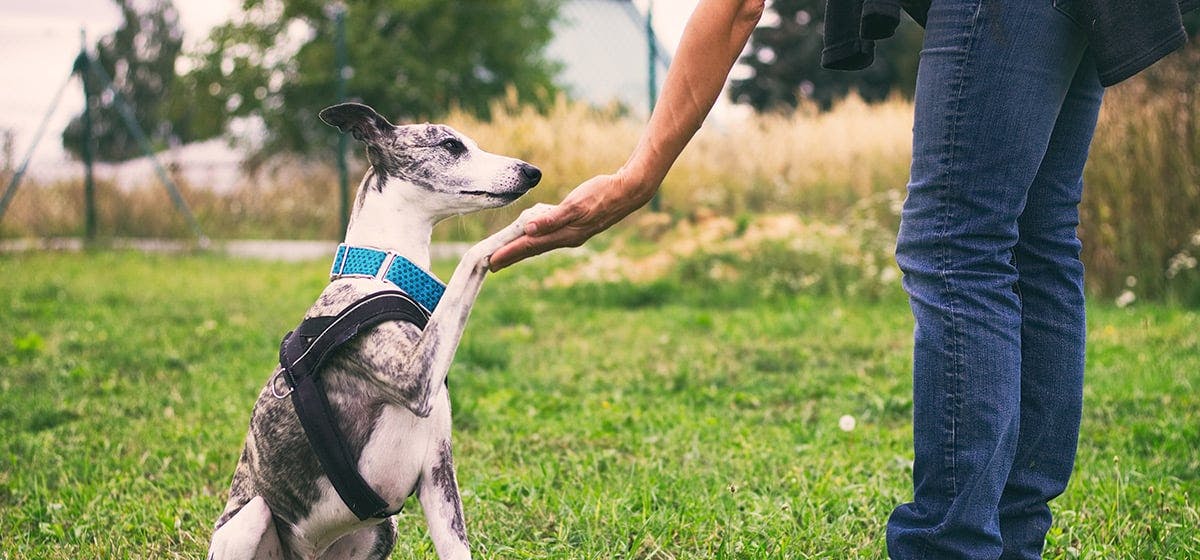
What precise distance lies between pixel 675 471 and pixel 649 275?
441 cm

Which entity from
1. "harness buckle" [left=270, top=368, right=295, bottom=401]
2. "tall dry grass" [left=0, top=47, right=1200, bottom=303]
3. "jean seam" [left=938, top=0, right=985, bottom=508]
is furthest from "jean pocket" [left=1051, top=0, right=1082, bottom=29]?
"tall dry grass" [left=0, top=47, right=1200, bottom=303]

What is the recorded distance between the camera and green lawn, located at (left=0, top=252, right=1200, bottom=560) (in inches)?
97.5

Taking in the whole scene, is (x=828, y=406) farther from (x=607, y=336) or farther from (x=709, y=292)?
(x=709, y=292)

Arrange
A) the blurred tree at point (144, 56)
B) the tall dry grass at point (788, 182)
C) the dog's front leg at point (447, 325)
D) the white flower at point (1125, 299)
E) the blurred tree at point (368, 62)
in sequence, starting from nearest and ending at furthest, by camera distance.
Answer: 1. the dog's front leg at point (447, 325)
2. the white flower at point (1125, 299)
3. the tall dry grass at point (788, 182)
4. the blurred tree at point (368, 62)
5. the blurred tree at point (144, 56)

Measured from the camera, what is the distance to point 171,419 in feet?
12.3

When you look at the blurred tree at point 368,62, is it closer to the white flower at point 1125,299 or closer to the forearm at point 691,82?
the white flower at point 1125,299

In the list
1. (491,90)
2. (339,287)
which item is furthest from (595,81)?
(339,287)

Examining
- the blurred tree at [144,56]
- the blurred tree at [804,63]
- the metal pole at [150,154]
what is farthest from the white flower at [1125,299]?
the blurred tree at [144,56]

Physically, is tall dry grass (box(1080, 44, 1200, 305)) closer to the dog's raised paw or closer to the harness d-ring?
the dog's raised paw

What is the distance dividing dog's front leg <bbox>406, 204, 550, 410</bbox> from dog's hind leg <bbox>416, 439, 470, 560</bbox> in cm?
16

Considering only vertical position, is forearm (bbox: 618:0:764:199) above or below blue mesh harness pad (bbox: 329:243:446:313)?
above

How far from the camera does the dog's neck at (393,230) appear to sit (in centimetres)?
190

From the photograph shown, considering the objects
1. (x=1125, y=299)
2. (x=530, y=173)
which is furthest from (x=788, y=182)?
(x=530, y=173)

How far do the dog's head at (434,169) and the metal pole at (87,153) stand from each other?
33.5 ft
